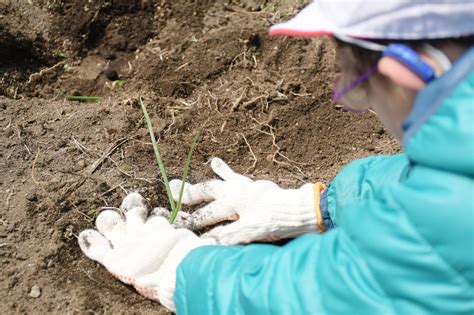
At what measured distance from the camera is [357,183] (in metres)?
1.66

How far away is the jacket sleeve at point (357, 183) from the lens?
1581 millimetres

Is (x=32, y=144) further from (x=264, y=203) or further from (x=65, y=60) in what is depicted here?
(x=264, y=203)

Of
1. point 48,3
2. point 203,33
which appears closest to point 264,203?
point 203,33

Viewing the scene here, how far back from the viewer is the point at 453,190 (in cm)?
100

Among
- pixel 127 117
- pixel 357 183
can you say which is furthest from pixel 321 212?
pixel 127 117

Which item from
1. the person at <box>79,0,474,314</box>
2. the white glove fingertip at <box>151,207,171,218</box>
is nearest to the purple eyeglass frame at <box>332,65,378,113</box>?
the person at <box>79,0,474,314</box>

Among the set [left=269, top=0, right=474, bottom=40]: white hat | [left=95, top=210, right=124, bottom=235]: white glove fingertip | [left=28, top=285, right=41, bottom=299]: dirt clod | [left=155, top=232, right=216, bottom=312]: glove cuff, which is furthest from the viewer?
[left=95, top=210, right=124, bottom=235]: white glove fingertip

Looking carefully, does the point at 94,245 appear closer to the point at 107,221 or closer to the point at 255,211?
the point at 107,221

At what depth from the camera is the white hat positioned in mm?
968

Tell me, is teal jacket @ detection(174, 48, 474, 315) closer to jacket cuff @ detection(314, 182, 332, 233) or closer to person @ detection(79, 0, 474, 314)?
person @ detection(79, 0, 474, 314)

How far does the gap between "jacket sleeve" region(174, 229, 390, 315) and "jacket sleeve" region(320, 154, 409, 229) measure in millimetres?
354

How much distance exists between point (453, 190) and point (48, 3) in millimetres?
2057

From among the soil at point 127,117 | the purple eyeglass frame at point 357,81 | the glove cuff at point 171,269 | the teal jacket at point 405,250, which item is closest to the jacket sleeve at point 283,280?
the teal jacket at point 405,250

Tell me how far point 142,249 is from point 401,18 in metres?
0.96
